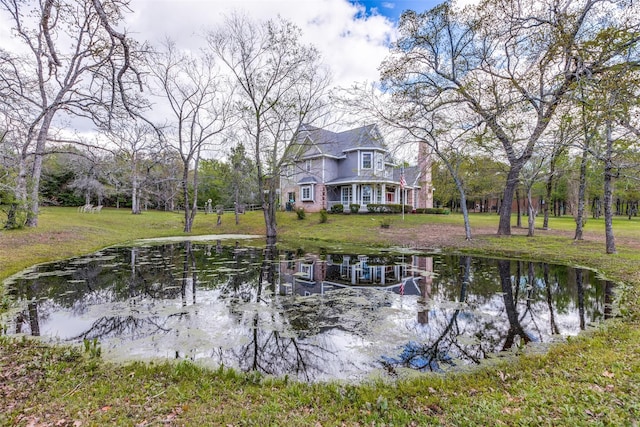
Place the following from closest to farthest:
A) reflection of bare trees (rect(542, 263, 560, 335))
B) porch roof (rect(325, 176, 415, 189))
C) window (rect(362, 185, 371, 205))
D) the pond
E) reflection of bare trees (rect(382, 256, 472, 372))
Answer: reflection of bare trees (rect(382, 256, 472, 372)), the pond, reflection of bare trees (rect(542, 263, 560, 335)), porch roof (rect(325, 176, 415, 189)), window (rect(362, 185, 371, 205))

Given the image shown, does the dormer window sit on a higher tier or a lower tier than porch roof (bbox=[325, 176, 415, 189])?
higher

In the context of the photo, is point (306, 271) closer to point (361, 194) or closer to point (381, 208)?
point (381, 208)

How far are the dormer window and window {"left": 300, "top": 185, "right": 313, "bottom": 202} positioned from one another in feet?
17.7

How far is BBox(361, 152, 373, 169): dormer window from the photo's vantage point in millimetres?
27703

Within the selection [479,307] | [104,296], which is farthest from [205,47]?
[479,307]

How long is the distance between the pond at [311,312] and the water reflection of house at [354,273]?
0.21ft

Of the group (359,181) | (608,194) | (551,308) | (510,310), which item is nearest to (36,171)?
(510,310)

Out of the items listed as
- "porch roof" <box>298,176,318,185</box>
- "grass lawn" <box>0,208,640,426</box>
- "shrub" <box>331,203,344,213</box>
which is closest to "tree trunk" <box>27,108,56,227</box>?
"grass lawn" <box>0,208,640,426</box>

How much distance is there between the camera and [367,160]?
91.6 feet

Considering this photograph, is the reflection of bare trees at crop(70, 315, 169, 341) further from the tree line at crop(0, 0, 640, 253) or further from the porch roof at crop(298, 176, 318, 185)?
the porch roof at crop(298, 176, 318, 185)

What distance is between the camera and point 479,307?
20.8ft

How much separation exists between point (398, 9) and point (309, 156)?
15.7 m

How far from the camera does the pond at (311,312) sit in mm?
4305

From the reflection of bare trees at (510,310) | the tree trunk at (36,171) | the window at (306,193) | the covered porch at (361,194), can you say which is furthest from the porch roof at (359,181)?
the tree trunk at (36,171)
